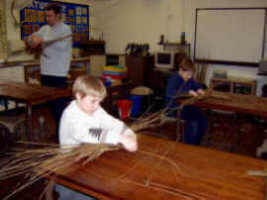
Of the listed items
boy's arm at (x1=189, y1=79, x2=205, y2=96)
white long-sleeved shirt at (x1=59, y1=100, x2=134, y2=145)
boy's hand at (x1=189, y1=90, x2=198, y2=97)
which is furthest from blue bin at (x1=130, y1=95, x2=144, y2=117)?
white long-sleeved shirt at (x1=59, y1=100, x2=134, y2=145)

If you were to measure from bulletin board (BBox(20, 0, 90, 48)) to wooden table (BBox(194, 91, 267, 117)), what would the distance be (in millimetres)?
3678

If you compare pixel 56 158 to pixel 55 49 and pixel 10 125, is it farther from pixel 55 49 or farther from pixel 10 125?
pixel 55 49

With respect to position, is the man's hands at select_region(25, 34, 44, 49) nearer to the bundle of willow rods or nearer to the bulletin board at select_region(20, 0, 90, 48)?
the bulletin board at select_region(20, 0, 90, 48)

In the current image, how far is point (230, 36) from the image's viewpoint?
5.45 metres

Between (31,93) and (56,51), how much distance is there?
26.6 inches

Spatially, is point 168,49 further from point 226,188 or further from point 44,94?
point 226,188

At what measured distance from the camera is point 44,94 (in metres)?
3.05

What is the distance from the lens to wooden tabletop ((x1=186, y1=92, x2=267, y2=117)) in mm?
2770

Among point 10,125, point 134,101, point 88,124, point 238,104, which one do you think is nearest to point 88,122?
point 88,124

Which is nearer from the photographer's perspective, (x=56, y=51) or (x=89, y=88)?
(x=89, y=88)

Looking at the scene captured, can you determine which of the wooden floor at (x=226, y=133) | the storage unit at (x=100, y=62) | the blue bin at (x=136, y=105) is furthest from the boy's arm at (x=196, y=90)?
the storage unit at (x=100, y=62)

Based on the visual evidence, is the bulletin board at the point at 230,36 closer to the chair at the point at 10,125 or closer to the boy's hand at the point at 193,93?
the boy's hand at the point at 193,93

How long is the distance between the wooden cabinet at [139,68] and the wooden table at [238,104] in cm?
277

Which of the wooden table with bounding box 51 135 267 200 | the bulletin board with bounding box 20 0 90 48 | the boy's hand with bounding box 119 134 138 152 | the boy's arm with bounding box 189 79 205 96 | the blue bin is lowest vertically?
the blue bin
